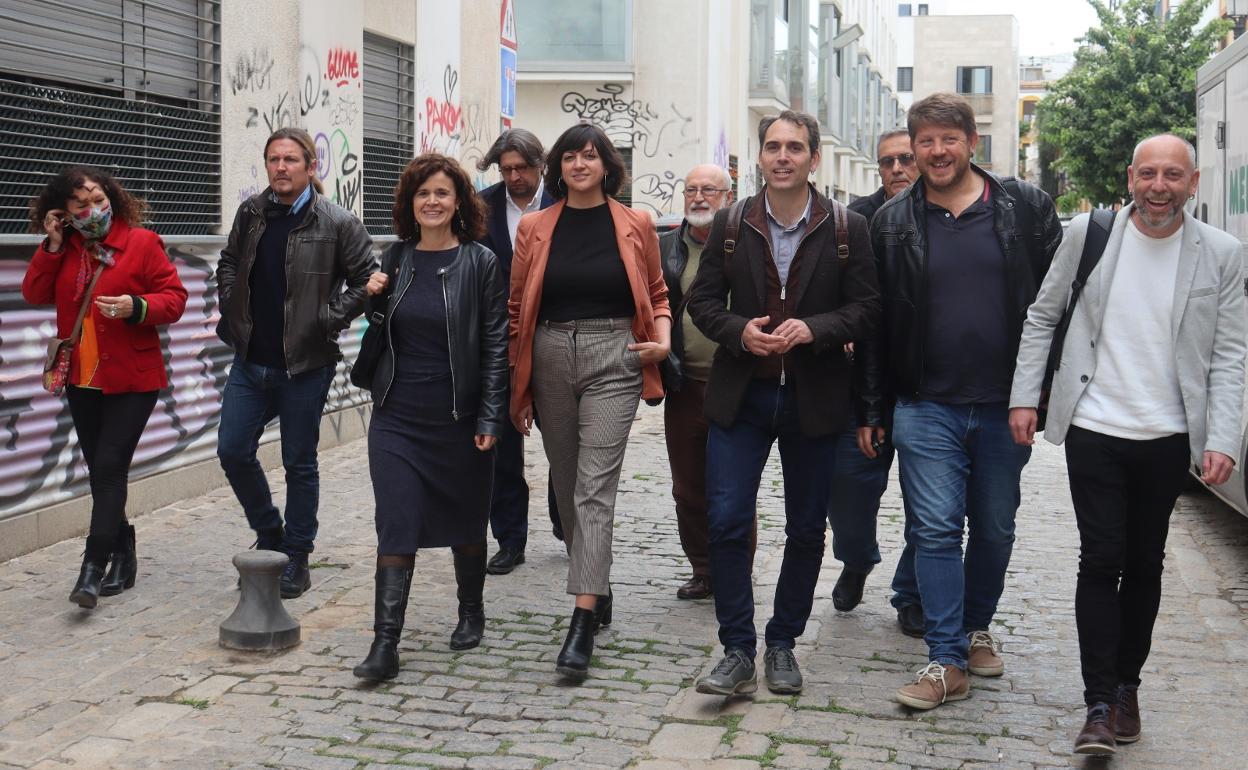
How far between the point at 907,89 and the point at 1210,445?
90.4 m

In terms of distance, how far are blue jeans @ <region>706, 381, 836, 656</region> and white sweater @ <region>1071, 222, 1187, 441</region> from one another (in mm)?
994

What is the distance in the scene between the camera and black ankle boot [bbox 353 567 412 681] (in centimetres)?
555

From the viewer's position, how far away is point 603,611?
20.0 feet

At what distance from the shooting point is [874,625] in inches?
257

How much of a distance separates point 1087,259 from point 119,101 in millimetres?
6346

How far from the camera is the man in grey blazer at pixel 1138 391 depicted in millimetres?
4828

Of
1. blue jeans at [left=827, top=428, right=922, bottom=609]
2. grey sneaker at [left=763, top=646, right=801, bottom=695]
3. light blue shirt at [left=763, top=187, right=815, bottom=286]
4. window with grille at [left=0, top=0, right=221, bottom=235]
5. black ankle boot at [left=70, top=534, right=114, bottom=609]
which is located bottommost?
grey sneaker at [left=763, top=646, right=801, bottom=695]

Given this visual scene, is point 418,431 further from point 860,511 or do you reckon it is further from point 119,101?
point 119,101

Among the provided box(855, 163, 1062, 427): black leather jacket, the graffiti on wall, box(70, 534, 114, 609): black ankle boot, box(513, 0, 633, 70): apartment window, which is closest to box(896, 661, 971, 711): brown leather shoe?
box(855, 163, 1062, 427): black leather jacket

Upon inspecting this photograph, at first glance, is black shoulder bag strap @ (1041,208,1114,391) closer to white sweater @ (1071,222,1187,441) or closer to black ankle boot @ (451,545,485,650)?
white sweater @ (1071,222,1187,441)

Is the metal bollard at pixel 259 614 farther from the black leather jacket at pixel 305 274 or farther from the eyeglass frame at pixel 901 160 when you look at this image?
the eyeglass frame at pixel 901 160

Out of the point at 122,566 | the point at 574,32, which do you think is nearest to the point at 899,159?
the point at 122,566

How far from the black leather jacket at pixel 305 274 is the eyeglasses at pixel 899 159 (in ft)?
7.90

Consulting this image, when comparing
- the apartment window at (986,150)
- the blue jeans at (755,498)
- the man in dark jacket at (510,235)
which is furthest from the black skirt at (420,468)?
the apartment window at (986,150)
